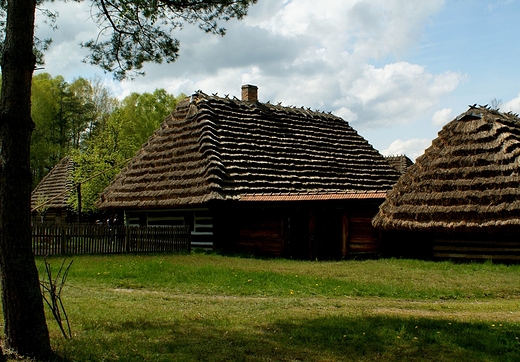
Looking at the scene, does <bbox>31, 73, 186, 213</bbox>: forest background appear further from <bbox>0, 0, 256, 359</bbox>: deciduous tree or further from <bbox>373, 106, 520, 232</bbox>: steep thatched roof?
<bbox>0, 0, 256, 359</bbox>: deciduous tree

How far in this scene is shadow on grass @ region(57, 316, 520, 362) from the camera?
668 centimetres

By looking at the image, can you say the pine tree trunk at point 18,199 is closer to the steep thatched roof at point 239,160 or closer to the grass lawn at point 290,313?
the grass lawn at point 290,313

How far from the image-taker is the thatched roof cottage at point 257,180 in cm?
2088

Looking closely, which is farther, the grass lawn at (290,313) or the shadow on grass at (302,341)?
the grass lawn at (290,313)

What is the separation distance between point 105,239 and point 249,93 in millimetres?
12750

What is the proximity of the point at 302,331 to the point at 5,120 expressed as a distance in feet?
15.7

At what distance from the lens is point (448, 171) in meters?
19.0

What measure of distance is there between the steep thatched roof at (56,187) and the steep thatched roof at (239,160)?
10814 millimetres

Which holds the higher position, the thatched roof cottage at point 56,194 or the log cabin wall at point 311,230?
the thatched roof cottage at point 56,194

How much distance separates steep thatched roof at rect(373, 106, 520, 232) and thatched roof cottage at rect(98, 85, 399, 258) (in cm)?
135

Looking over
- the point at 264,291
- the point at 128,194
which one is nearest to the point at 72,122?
the point at 128,194

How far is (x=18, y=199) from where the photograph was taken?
6254 millimetres

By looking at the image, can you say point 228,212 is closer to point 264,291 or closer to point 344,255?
point 344,255

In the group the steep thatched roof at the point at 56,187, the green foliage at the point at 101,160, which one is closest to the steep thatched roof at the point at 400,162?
the green foliage at the point at 101,160
